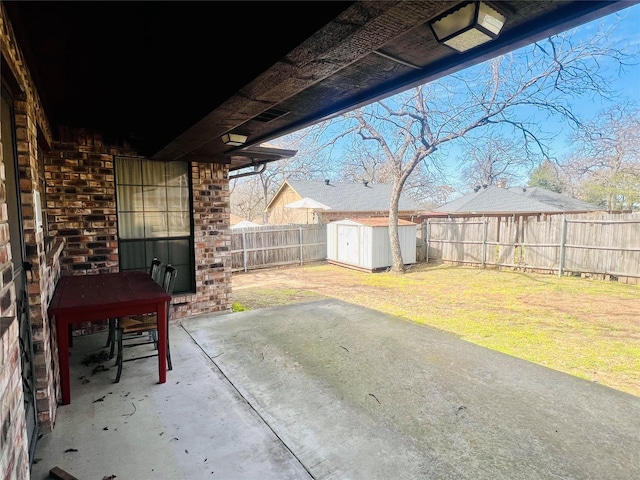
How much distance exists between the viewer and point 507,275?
380 inches

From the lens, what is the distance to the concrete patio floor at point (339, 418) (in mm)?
2113

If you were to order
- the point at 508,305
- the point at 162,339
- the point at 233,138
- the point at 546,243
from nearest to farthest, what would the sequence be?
the point at 162,339 < the point at 233,138 < the point at 508,305 < the point at 546,243

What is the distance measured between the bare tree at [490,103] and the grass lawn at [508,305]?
7.57ft

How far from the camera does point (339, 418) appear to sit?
8.57ft

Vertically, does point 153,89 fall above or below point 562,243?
above

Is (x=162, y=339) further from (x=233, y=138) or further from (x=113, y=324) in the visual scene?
(x=233, y=138)

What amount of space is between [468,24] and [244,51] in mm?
1072

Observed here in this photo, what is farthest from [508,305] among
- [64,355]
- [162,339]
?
[64,355]

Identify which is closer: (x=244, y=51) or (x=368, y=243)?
(x=244, y=51)

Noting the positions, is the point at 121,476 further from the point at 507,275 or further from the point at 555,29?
the point at 507,275

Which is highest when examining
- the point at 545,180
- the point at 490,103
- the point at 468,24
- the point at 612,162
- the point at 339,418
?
the point at 490,103

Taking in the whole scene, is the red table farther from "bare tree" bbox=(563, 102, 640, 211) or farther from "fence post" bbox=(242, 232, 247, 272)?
"bare tree" bbox=(563, 102, 640, 211)

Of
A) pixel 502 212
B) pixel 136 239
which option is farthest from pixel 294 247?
pixel 502 212

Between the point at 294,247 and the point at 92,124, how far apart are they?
8677 millimetres
